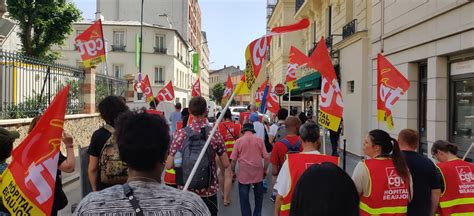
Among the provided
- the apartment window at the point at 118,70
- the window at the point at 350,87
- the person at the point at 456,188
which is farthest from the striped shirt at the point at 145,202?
the apartment window at the point at 118,70

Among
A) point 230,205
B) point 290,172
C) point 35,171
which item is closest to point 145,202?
point 35,171

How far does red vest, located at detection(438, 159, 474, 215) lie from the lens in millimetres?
4434

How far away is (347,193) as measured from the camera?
6.81ft

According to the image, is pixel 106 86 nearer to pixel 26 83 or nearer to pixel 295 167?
pixel 26 83

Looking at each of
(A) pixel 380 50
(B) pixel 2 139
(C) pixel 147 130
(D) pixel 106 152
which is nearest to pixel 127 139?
(C) pixel 147 130

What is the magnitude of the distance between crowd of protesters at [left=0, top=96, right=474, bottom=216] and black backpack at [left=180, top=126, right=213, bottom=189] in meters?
0.01

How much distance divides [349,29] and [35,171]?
15.0m

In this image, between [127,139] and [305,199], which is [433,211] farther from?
[127,139]

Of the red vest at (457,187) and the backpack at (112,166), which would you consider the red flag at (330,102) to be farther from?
the backpack at (112,166)

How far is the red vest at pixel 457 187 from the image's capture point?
443cm

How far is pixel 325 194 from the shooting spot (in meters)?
2.04

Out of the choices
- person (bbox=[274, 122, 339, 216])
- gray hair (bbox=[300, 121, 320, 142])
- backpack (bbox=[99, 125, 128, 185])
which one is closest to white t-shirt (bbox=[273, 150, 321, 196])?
person (bbox=[274, 122, 339, 216])

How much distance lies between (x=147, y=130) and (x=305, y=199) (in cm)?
81

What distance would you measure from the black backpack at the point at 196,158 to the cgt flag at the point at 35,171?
1524 mm
